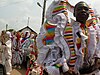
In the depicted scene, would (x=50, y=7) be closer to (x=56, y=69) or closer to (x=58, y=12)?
(x=58, y=12)

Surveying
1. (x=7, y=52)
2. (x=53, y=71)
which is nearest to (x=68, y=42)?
(x=53, y=71)

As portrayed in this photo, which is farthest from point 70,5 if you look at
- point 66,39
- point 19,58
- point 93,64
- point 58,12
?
point 19,58

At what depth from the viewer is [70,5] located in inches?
151

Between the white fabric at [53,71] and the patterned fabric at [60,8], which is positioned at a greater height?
the patterned fabric at [60,8]

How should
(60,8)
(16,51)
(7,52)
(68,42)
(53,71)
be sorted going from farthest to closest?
(16,51) → (7,52) → (60,8) → (68,42) → (53,71)

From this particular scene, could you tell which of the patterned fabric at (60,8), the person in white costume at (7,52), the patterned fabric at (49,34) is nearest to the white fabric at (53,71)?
the patterned fabric at (49,34)

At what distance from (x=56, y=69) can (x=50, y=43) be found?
0.34m

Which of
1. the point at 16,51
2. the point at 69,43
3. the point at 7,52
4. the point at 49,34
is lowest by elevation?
the point at 16,51

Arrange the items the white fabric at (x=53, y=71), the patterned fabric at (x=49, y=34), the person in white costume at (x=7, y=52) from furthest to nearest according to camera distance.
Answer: the person in white costume at (x=7, y=52) < the patterned fabric at (x=49, y=34) < the white fabric at (x=53, y=71)

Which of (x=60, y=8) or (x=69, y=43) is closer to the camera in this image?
(x=69, y=43)

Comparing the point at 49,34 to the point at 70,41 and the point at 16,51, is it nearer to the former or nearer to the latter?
the point at 70,41

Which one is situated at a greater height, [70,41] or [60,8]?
[60,8]

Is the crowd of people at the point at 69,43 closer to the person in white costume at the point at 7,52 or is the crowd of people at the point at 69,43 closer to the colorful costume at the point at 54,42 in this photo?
the colorful costume at the point at 54,42

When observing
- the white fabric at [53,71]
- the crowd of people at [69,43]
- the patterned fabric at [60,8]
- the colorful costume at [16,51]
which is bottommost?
the colorful costume at [16,51]
